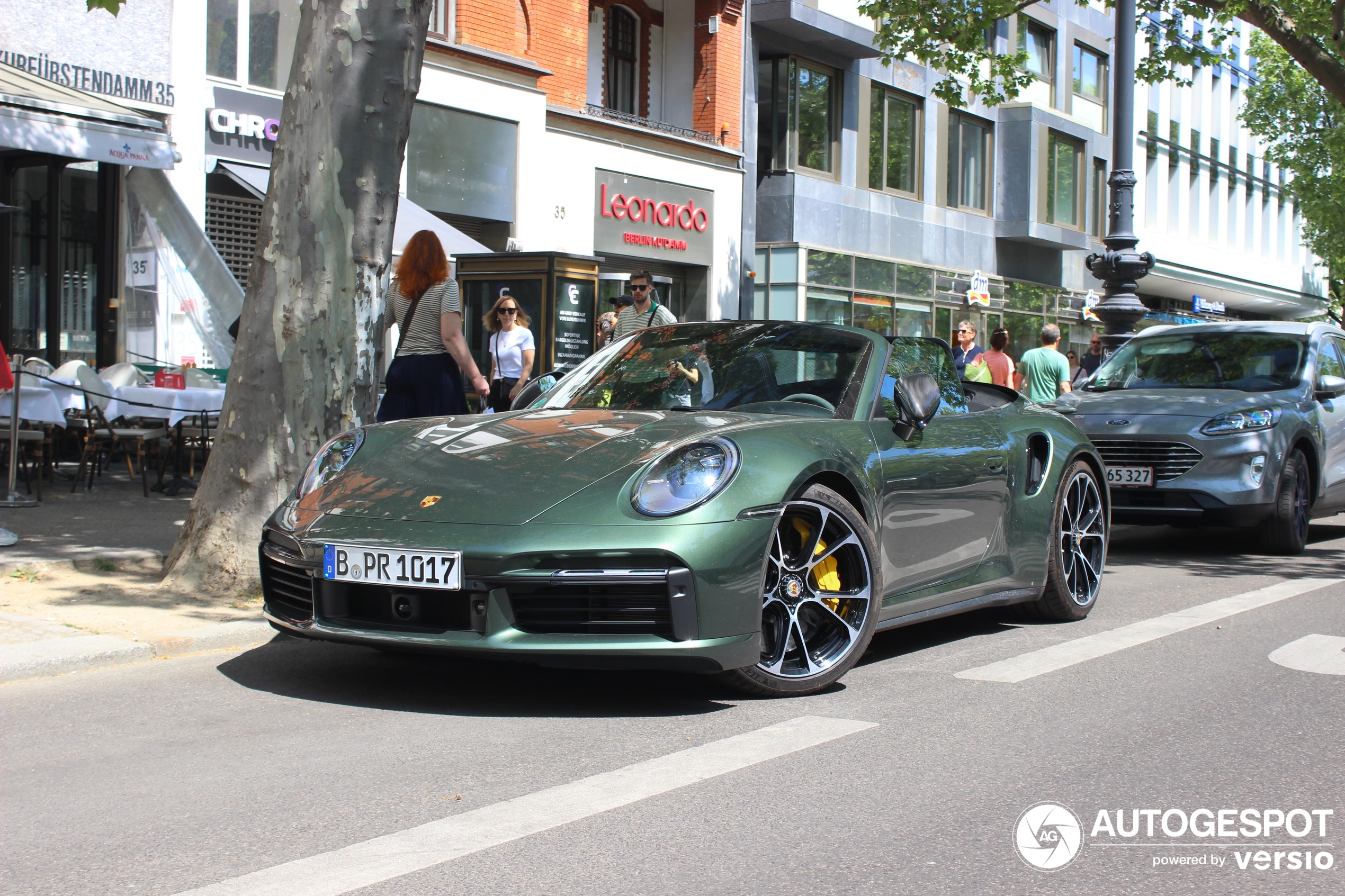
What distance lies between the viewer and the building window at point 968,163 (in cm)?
3288

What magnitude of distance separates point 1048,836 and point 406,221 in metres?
13.7

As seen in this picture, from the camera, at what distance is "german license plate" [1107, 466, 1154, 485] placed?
32.6 feet

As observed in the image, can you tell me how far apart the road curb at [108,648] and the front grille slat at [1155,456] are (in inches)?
239

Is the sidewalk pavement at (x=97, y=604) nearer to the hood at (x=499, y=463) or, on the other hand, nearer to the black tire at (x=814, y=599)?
the hood at (x=499, y=463)

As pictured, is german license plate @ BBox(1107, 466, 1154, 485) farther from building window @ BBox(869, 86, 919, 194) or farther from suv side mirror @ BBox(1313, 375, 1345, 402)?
building window @ BBox(869, 86, 919, 194)

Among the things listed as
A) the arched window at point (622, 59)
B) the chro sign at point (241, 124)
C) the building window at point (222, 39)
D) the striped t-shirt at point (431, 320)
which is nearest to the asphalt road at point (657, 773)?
the striped t-shirt at point (431, 320)

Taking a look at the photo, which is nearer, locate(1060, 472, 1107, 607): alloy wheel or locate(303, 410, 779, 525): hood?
locate(303, 410, 779, 525): hood

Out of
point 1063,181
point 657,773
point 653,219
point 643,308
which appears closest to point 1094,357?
point 653,219

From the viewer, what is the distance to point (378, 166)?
7340 mm

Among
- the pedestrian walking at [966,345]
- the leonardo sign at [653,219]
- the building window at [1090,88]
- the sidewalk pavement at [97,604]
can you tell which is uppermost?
the building window at [1090,88]

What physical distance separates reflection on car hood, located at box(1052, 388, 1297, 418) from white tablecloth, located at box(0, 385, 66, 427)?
24.0 ft

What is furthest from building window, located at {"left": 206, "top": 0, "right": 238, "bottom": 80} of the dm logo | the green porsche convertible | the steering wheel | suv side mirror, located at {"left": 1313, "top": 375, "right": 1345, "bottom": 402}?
the dm logo

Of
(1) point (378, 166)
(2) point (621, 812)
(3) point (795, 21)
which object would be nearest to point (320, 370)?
(1) point (378, 166)

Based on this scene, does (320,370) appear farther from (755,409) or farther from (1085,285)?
(1085,285)
